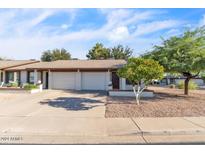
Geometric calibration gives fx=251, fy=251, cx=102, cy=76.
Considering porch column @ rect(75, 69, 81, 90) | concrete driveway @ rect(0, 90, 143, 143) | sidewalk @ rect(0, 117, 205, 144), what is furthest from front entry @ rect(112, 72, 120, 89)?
sidewalk @ rect(0, 117, 205, 144)

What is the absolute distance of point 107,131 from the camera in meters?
8.63

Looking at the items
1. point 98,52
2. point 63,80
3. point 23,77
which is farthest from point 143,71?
point 98,52

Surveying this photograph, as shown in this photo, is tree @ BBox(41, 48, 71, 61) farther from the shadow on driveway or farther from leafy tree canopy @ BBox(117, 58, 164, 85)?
leafy tree canopy @ BBox(117, 58, 164, 85)

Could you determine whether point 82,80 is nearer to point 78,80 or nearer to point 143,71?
point 78,80

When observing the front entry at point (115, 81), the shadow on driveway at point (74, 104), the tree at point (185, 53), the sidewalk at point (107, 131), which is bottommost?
the sidewalk at point (107, 131)

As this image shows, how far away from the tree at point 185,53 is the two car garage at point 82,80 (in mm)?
8090

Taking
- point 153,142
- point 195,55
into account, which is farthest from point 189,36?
point 153,142

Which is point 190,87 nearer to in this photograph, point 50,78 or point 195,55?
point 195,55

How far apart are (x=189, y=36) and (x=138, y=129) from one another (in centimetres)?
1241

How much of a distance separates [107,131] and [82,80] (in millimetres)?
17997

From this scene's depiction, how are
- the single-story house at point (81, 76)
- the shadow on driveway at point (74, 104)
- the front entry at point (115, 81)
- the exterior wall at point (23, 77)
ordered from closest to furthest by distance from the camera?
1. the shadow on driveway at point (74, 104)
2. the single-story house at point (81, 76)
3. the front entry at point (115, 81)
4. the exterior wall at point (23, 77)

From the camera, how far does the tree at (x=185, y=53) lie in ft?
58.2

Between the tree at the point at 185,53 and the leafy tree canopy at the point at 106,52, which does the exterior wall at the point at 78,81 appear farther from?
the leafy tree canopy at the point at 106,52

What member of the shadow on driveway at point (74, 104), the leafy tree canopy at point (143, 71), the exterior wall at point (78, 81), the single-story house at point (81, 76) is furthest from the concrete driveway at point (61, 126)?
the exterior wall at point (78, 81)
